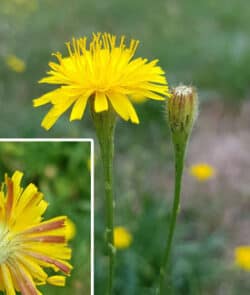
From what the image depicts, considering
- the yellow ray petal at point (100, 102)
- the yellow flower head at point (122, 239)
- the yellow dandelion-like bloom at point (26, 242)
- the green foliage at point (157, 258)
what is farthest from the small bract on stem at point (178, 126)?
the yellow flower head at point (122, 239)

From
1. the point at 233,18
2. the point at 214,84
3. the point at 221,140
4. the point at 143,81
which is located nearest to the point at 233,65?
the point at 214,84

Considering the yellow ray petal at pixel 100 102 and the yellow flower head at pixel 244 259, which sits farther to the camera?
the yellow flower head at pixel 244 259

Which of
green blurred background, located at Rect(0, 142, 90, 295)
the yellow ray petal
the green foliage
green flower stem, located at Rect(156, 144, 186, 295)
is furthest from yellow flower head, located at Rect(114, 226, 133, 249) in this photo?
the yellow ray petal

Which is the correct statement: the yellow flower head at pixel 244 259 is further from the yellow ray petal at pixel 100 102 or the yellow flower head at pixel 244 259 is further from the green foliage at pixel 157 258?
the yellow ray petal at pixel 100 102

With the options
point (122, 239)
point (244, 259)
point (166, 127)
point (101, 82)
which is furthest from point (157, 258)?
point (101, 82)

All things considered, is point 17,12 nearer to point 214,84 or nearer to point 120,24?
point 120,24

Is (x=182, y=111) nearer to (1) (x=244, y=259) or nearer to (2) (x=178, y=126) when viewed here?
(2) (x=178, y=126)

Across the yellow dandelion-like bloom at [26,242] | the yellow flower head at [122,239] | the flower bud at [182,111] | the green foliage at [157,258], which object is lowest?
the green foliage at [157,258]
